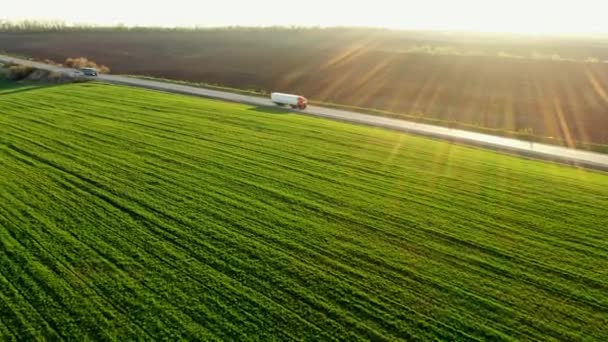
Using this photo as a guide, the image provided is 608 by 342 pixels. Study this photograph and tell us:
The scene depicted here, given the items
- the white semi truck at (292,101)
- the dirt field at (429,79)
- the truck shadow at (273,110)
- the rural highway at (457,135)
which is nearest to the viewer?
the rural highway at (457,135)

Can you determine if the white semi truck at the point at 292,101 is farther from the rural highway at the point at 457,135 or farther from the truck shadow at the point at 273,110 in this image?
the rural highway at the point at 457,135

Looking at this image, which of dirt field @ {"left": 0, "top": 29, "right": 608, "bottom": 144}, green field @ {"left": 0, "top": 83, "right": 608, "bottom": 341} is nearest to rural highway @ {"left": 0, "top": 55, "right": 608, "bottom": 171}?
green field @ {"left": 0, "top": 83, "right": 608, "bottom": 341}

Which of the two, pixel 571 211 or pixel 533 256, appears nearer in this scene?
pixel 533 256

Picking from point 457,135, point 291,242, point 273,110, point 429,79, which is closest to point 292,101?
point 273,110

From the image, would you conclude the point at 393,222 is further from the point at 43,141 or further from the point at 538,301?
the point at 43,141

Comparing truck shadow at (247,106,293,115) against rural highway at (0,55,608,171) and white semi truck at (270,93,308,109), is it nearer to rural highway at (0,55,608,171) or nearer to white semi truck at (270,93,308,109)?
white semi truck at (270,93,308,109)

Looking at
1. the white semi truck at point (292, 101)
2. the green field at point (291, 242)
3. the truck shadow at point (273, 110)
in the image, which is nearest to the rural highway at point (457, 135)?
the white semi truck at point (292, 101)

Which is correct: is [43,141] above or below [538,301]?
above

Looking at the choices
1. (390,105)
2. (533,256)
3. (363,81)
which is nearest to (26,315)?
(533,256)
